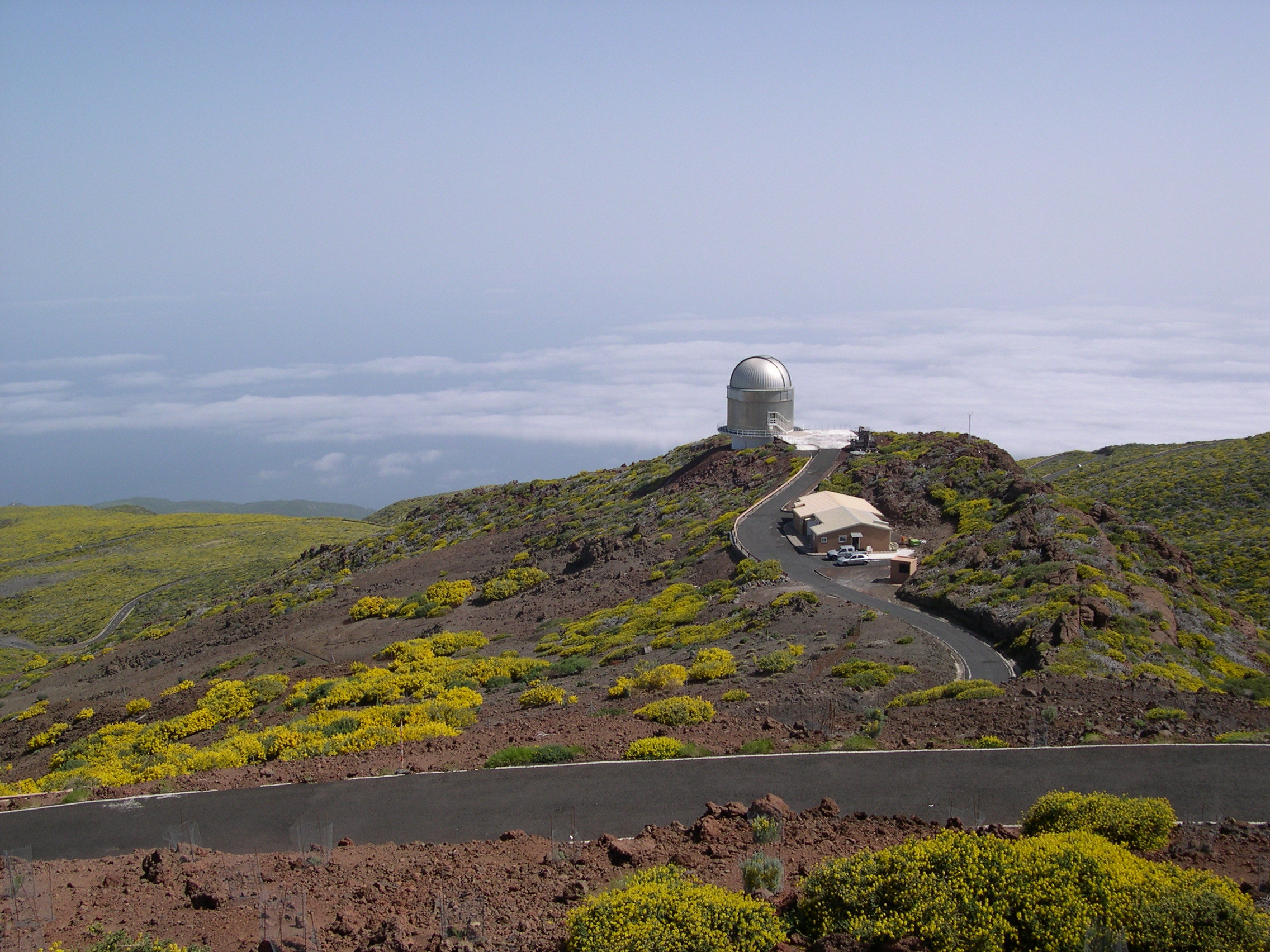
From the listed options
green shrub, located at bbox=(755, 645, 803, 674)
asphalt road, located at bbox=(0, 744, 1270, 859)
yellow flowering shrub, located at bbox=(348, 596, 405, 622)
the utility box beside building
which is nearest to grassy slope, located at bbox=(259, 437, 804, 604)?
yellow flowering shrub, located at bbox=(348, 596, 405, 622)

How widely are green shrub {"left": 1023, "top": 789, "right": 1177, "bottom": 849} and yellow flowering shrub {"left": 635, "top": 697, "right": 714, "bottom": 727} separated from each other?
21.9 feet

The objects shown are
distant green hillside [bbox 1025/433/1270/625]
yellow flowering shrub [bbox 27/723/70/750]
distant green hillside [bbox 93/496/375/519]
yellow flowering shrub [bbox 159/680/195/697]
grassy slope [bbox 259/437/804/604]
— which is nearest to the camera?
yellow flowering shrub [bbox 27/723/70/750]

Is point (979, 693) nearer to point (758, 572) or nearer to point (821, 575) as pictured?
point (821, 575)

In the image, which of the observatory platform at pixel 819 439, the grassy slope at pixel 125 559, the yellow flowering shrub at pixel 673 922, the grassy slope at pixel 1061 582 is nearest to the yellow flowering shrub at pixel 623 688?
the grassy slope at pixel 1061 582

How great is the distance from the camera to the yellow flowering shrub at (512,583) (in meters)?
35.7

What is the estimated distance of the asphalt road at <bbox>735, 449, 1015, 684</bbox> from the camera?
20047 millimetres

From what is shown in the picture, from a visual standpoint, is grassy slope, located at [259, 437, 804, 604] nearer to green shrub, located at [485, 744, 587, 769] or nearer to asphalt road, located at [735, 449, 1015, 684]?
asphalt road, located at [735, 449, 1015, 684]

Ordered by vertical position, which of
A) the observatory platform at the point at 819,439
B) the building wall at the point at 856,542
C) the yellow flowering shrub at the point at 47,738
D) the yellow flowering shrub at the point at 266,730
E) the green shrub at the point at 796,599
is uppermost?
the observatory platform at the point at 819,439

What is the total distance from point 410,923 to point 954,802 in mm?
7104

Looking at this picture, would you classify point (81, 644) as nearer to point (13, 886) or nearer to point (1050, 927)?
point (13, 886)

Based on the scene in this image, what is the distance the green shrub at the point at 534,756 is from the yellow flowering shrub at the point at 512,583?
860 inches

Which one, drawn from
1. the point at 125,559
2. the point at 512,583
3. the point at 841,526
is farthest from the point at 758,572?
the point at 125,559

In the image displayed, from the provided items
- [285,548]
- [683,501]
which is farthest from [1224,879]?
[285,548]

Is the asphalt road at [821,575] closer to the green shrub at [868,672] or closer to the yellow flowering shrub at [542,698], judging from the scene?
the green shrub at [868,672]
